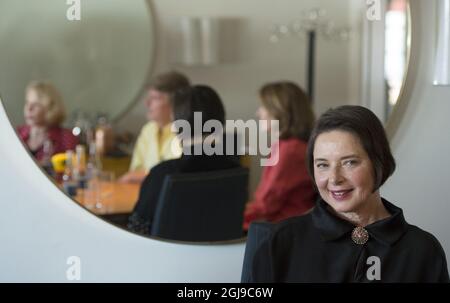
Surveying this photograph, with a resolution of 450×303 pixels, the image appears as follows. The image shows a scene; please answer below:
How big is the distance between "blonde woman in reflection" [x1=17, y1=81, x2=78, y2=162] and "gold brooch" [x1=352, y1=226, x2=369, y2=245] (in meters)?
0.67

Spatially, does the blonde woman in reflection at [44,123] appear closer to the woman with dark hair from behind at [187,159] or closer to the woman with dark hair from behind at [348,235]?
the woman with dark hair from behind at [187,159]

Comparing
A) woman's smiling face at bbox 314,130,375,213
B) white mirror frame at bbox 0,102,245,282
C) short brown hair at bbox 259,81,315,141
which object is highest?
short brown hair at bbox 259,81,315,141

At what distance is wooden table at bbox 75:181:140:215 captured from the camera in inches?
58.8

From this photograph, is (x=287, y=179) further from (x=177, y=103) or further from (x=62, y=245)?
(x=62, y=245)

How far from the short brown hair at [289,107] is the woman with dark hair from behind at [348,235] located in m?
0.27

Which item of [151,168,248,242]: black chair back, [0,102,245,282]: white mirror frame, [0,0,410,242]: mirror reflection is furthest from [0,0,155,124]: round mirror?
[151,168,248,242]: black chair back

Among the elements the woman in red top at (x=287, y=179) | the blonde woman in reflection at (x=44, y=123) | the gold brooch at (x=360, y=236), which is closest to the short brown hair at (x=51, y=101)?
the blonde woman in reflection at (x=44, y=123)

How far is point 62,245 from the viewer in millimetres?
1483

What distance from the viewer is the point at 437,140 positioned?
5.10 feet

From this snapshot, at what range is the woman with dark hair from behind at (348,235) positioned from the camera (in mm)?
1278

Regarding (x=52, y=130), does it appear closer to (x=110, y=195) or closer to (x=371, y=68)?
(x=110, y=195)

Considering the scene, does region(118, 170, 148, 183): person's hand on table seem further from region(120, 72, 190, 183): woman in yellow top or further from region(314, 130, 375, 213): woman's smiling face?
region(314, 130, 375, 213): woman's smiling face
